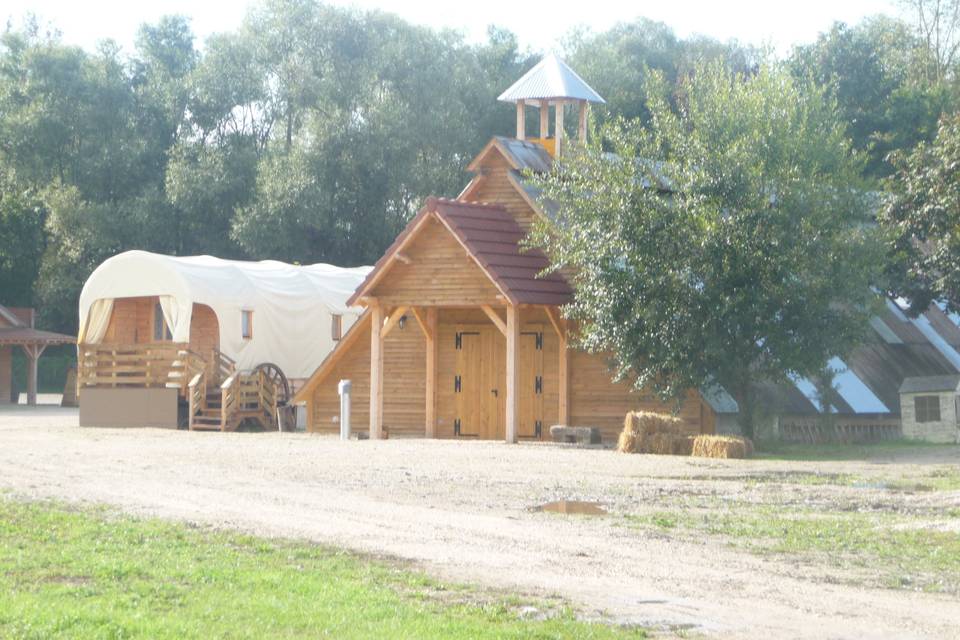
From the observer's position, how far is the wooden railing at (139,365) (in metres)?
36.1

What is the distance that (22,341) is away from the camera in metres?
51.6

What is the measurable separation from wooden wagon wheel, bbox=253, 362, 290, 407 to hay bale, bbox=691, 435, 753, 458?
15508 mm

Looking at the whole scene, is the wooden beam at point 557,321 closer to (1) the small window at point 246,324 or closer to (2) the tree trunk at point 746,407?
(2) the tree trunk at point 746,407

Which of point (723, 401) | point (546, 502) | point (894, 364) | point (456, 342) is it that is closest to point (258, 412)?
point (456, 342)

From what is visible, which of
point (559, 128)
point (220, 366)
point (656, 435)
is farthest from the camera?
point (220, 366)

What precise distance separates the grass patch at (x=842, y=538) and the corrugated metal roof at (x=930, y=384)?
12710 mm

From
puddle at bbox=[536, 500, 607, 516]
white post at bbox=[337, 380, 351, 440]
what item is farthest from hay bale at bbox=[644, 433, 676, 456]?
puddle at bbox=[536, 500, 607, 516]

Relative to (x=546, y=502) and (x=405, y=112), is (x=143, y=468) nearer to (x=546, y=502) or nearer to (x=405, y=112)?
(x=546, y=502)

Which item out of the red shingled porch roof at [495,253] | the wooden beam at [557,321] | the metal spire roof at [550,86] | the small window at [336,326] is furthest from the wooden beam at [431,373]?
the small window at [336,326]

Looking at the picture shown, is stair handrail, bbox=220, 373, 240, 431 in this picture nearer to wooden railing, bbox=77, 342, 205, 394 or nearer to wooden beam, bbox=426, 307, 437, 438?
wooden railing, bbox=77, 342, 205, 394

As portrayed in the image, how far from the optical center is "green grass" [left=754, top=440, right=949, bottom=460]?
82.0ft

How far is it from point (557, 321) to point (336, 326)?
1379 cm

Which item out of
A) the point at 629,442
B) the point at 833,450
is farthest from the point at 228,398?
the point at 833,450

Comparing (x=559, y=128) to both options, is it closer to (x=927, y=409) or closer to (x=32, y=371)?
(x=927, y=409)
